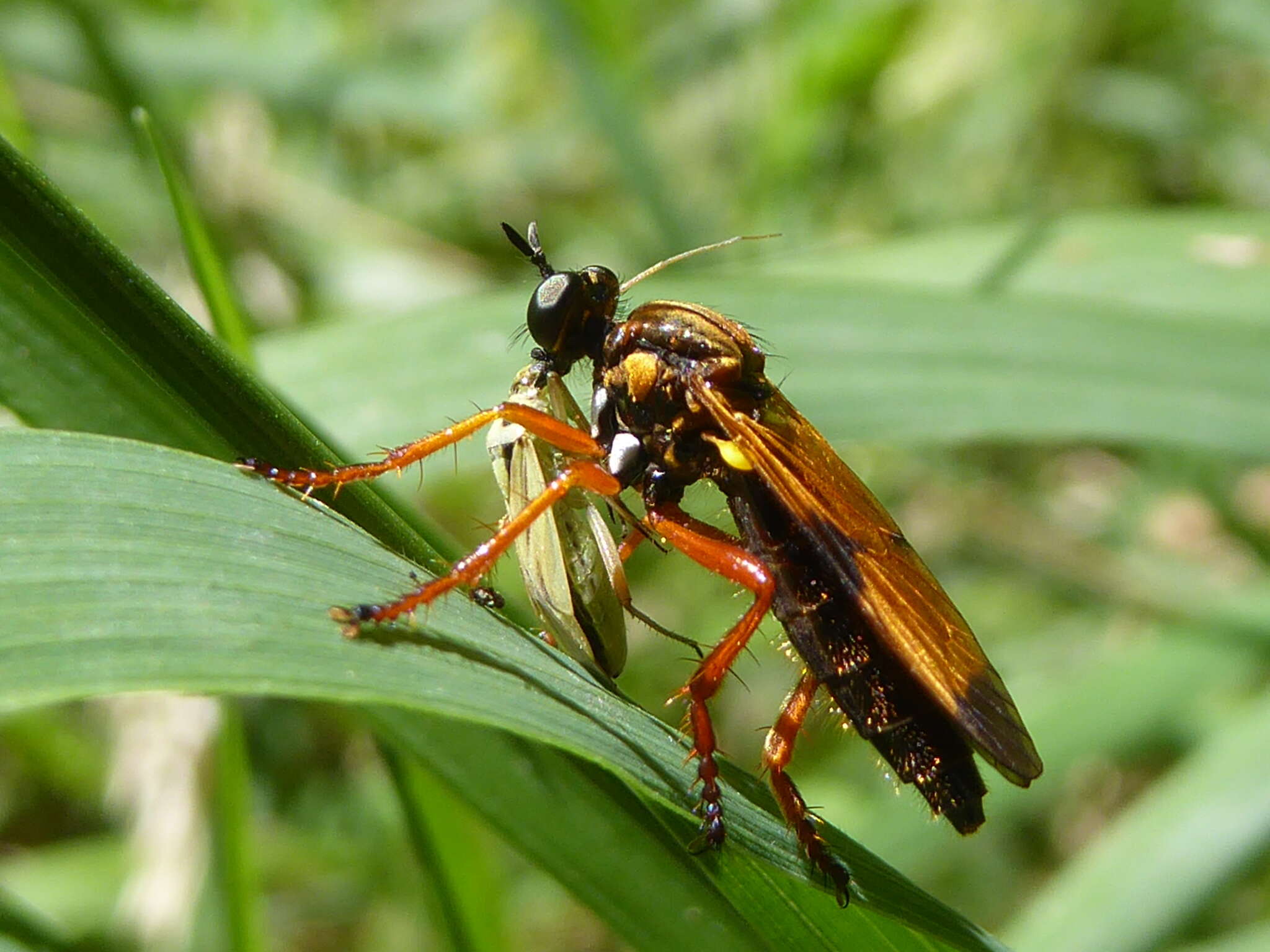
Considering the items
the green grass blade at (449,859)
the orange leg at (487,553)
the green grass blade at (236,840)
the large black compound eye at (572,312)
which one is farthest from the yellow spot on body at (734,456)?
the green grass blade at (236,840)

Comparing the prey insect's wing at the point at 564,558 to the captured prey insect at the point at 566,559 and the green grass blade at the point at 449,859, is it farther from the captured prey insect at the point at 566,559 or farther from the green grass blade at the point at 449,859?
the green grass blade at the point at 449,859

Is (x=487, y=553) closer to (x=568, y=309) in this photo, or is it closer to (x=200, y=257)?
(x=200, y=257)

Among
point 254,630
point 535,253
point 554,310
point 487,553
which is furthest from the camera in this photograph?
point 535,253

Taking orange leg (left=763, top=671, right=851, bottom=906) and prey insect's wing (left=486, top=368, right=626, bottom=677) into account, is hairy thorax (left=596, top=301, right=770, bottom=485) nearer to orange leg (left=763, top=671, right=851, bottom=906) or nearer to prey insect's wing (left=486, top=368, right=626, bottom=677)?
prey insect's wing (left=486, top=368, right=626, bottom=677)

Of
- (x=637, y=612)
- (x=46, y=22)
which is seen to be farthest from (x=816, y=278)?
(x=46, y=22)

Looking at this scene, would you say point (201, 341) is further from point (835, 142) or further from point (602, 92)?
point (835, 142)

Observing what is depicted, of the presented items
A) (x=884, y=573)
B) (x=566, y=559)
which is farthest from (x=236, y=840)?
(x=884, y=573)

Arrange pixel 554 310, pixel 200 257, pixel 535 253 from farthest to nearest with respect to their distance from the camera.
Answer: pixel 535 253, pixel 554 310, pixel 200 257

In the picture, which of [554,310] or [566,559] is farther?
[554,310]
